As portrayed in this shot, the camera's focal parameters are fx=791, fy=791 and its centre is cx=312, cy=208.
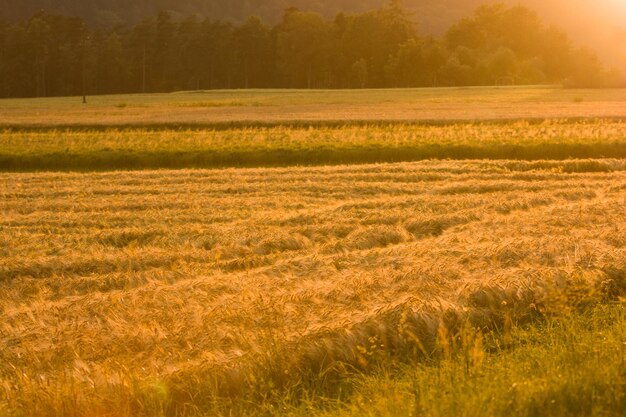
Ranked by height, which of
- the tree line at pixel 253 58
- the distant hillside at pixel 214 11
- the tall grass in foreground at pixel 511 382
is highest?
the distant hillside at pixel 214 11

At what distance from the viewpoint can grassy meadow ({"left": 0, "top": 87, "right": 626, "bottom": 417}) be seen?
5.39m

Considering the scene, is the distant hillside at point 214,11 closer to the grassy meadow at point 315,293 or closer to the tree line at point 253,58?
the tree line at point 253,58

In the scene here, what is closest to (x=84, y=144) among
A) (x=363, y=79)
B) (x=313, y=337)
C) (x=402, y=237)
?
(x=402, y=237)

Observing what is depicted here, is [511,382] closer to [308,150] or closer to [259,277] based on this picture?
[259,277]

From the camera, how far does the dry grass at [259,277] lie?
595cm

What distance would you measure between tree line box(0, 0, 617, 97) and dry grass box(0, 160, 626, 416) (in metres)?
84.0

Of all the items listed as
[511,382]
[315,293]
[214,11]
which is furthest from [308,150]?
[214,11]

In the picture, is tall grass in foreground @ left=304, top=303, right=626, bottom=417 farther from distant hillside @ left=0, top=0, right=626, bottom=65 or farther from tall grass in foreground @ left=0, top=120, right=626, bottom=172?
distant hillside @ left=0, top=0, right=626, bottom=65

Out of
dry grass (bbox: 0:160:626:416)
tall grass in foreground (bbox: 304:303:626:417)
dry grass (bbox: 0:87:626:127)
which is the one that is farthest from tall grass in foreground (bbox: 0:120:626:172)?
tall grass in foreground (bbox: 304:303:626:417)

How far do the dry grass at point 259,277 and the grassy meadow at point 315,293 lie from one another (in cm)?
3

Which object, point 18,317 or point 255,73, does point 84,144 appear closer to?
point 18,317

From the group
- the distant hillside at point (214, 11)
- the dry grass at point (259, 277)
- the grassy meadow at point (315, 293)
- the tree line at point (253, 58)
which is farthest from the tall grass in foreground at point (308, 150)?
the distant hillside at point (214, 11)

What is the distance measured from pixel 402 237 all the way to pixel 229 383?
6580 millimetres

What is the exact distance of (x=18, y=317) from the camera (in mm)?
8219
